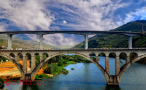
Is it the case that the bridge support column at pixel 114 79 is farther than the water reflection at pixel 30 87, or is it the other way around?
the water reflection at pixel 30 87

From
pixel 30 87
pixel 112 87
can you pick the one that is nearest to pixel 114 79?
pixel 112 87

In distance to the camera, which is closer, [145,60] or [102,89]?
[102,89]

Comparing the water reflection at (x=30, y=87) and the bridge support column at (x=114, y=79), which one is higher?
the bridge support column at (x=114, y=79)

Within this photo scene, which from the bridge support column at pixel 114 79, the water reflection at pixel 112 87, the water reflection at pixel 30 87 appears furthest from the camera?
the water reflection at pixel 30 87

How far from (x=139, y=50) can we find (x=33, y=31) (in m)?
31.1

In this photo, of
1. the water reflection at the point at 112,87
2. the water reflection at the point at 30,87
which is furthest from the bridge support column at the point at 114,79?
the water reflection at the point at 30,87

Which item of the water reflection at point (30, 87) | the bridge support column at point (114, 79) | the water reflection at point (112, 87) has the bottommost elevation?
the water reflection at point (30, 87)

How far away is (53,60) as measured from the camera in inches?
2566

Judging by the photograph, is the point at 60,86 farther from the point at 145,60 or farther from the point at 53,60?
the point at 145,60

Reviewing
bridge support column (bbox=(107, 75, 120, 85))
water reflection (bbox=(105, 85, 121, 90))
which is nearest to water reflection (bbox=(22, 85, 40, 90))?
water reflection (bbox=(105, 85, 121, 90))

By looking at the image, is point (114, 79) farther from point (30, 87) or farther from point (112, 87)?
point (30, 87)

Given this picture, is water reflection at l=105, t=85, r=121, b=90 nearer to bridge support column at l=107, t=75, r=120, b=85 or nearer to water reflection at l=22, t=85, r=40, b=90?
bridge support column at l=107, t=75, r=120, b=85

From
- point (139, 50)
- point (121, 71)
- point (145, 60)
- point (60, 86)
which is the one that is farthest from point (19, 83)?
point (145, 60)

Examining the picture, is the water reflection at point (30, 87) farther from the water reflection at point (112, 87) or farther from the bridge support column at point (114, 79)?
the bridge support column at point (114, 79)
